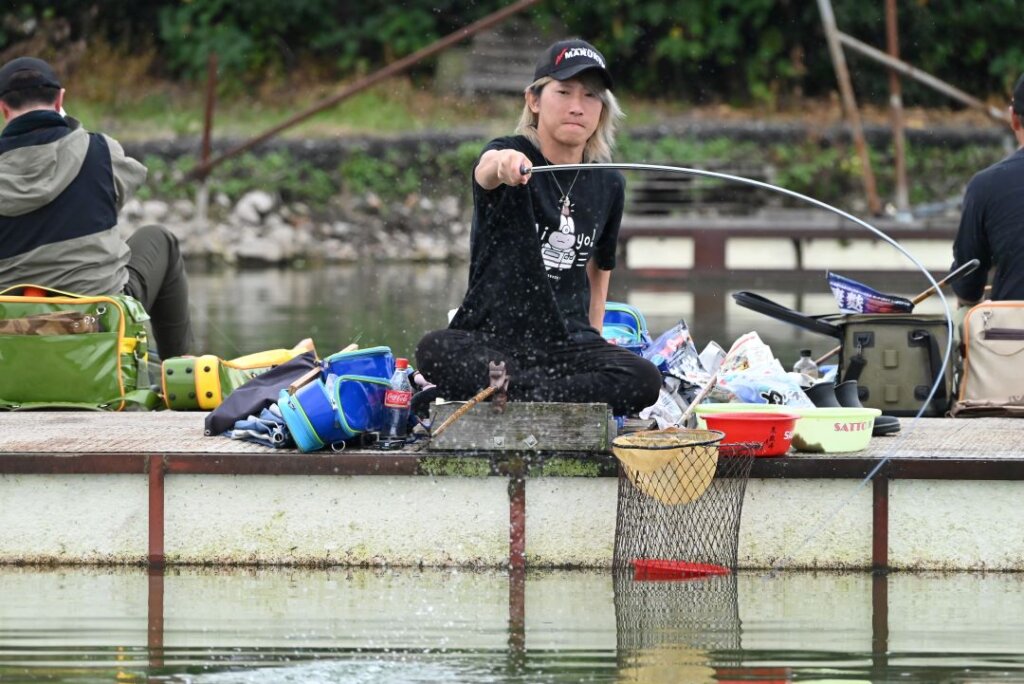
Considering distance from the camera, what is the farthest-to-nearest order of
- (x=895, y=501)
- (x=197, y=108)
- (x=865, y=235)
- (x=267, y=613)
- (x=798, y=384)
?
1. (x=197, y=108)
2. (x=865, y=235)
3. (x=798, y=384)
4. (x=895, y=501)
5. (x=267, y=613)

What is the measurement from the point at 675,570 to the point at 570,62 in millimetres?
1532

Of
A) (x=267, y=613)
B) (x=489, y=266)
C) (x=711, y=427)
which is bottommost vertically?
(x=267, y=613)

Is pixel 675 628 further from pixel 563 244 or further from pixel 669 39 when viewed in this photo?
pixel 669 39

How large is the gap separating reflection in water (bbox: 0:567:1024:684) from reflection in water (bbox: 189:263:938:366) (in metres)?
5.36

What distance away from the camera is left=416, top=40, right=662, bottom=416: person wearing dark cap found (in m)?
5.80

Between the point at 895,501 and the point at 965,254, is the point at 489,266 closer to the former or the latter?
the point at 895,501

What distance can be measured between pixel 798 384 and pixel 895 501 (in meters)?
0.76

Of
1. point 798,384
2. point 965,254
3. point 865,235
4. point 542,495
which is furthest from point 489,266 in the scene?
point 865,235

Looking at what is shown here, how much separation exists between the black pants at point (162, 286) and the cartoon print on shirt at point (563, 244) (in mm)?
2518

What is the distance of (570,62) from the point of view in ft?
19.0

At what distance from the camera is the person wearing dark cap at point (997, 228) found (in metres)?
7.00

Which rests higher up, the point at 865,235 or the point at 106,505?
the point at 865,235

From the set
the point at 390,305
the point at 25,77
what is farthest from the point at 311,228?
the point at 25,77

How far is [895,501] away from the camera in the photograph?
562 cm
